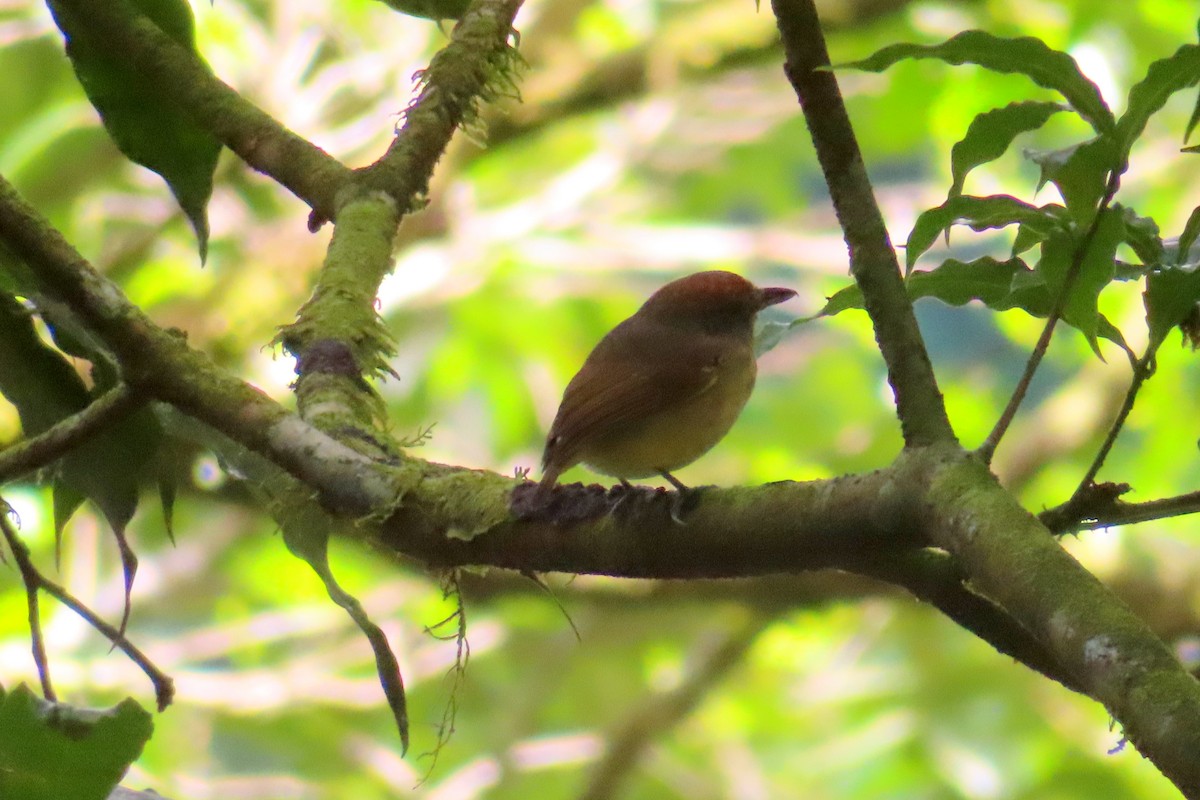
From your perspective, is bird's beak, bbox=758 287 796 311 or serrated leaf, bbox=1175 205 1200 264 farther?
bird's beak, bbox=758 287 796 311

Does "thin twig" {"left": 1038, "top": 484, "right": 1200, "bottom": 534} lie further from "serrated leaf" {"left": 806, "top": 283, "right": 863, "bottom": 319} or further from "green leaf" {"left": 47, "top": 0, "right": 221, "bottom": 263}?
"green leaf" {"left": 47, "top": 0, "right": 221, "bottom": 263}

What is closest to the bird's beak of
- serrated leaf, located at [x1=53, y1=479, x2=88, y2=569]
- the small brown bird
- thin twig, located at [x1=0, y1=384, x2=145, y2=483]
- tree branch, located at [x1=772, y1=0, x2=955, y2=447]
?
the small brown bird

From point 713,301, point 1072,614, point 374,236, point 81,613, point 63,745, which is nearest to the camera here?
point 1072,614

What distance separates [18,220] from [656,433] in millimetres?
1719

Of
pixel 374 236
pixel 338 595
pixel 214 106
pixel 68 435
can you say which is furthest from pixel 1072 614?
pixel 214 106

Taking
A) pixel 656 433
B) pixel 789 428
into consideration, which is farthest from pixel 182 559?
pixel 656 433

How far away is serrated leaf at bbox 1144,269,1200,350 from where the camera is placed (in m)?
1.42

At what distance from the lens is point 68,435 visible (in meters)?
1.60

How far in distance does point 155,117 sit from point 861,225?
131 centimetres

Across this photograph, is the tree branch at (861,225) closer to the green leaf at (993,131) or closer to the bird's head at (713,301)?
the green leaf at (993,131)

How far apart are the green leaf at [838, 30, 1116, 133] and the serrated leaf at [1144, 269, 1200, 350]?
0.20 metres

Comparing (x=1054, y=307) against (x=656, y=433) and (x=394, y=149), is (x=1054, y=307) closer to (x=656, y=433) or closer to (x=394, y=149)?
(x=394, y=149)

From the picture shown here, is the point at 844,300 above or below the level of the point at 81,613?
above

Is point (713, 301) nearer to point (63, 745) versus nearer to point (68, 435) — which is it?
point (68, 435)
